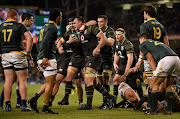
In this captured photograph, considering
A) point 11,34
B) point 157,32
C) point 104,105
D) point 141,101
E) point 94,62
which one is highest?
point 157,32

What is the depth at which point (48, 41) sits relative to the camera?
7.00 meters

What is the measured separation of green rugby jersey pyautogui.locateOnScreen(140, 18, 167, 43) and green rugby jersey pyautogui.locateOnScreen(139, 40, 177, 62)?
568 mm

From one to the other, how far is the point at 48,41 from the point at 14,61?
1.04 m

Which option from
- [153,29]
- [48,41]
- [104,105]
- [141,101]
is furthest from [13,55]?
[153,29]

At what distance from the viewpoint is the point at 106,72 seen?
9.50m

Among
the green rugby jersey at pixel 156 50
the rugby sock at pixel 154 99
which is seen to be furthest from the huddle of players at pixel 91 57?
the rugby sock at pixel 154 99

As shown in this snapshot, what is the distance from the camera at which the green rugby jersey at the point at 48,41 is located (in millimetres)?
6957

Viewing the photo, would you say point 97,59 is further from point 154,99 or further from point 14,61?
point 14,61

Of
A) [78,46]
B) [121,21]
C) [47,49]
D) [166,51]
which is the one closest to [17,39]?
[47,49]

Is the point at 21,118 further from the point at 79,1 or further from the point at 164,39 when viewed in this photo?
the point at 79,1

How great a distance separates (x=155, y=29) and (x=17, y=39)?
3221mm

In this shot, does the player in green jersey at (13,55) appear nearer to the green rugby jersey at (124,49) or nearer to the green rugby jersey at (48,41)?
the green rugby jersey at (48,41)

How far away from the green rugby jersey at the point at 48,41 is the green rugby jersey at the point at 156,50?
1939 millimetres

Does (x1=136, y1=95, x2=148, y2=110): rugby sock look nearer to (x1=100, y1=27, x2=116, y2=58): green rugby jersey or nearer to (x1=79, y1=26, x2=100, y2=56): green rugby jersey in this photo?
(x1=79, y1=26, x2=100, y2=56): green rugby jersey
